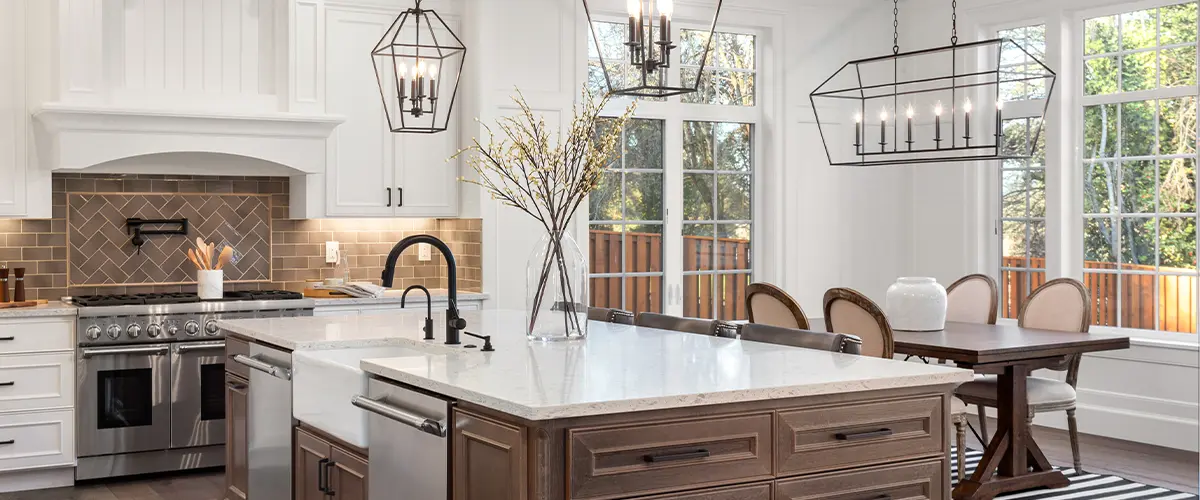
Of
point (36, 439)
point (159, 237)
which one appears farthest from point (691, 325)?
point (159, 237)

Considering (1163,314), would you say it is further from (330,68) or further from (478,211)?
(330,68)

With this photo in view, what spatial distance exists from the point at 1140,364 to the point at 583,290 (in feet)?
13.4

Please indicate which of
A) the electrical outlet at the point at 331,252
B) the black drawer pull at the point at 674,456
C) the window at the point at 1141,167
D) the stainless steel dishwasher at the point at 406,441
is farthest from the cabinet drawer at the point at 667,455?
the window at the point at 1141,167

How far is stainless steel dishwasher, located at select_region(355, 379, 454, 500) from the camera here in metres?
2.78

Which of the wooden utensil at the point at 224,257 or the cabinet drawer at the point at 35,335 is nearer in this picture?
the cabinet drawer at the point at 35,335

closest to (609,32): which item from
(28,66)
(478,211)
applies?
(478,211)

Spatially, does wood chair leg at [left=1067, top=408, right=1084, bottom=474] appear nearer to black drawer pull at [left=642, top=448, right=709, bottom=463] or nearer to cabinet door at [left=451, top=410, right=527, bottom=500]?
black drawer pull at [left=642, top=448, right=709, bottom=463]

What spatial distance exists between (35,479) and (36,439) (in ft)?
0.67

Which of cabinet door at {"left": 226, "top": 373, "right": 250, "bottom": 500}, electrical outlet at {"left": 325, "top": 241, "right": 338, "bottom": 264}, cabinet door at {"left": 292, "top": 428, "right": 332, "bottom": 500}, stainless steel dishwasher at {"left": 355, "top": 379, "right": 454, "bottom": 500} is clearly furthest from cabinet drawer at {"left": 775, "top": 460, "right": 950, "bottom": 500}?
electrical outlet at {"left": 325, "top": 241, "right": 338, "bottom": 264}

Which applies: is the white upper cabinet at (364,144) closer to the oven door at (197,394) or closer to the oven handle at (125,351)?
the oven door at (197,394)

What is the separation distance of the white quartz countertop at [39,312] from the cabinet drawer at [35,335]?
0.07ft

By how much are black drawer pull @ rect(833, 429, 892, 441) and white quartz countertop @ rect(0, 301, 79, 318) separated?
13.1 ft

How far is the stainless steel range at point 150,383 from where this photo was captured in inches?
214

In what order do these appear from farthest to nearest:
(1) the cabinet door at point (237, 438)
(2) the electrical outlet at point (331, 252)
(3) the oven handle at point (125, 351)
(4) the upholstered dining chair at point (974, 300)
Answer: (2) the electrical outlet at point (331, 252)
(4) the upholstered dining chair at point (974, 300)
(3) the oven handle at point (125, 351)
(1) the cabinet door at point (237, 438)
